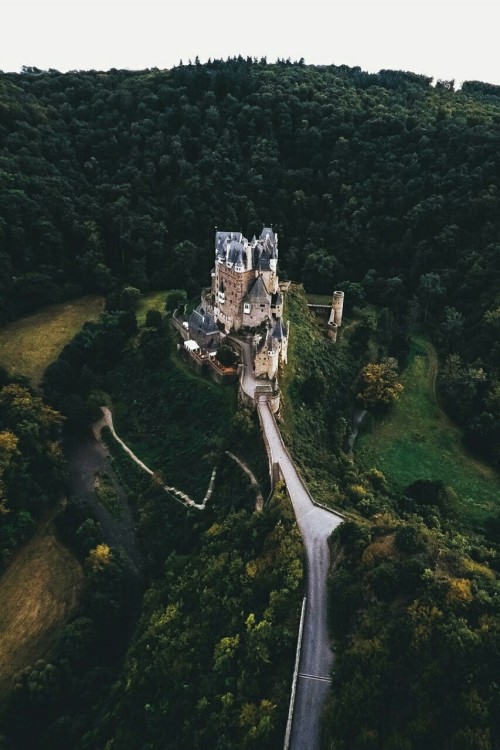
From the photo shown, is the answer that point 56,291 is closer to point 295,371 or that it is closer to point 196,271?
point 196,271

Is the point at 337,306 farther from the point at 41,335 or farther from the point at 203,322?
the point at 41,335

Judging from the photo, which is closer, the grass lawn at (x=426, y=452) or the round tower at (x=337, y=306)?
the grass lawn at (x=426, y=452)

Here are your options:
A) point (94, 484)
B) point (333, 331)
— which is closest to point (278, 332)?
point (333, 331)

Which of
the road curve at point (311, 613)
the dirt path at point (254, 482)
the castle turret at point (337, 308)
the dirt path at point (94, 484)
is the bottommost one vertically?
the dirt path at point (94, 484)

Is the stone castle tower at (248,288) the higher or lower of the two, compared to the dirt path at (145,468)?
higher

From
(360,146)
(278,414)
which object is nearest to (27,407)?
(278,414)

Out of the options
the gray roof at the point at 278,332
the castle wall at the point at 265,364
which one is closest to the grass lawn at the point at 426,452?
the castle wall at the point at 265,364

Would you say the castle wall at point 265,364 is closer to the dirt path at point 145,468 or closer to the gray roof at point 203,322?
the gray roof at point 203,322
